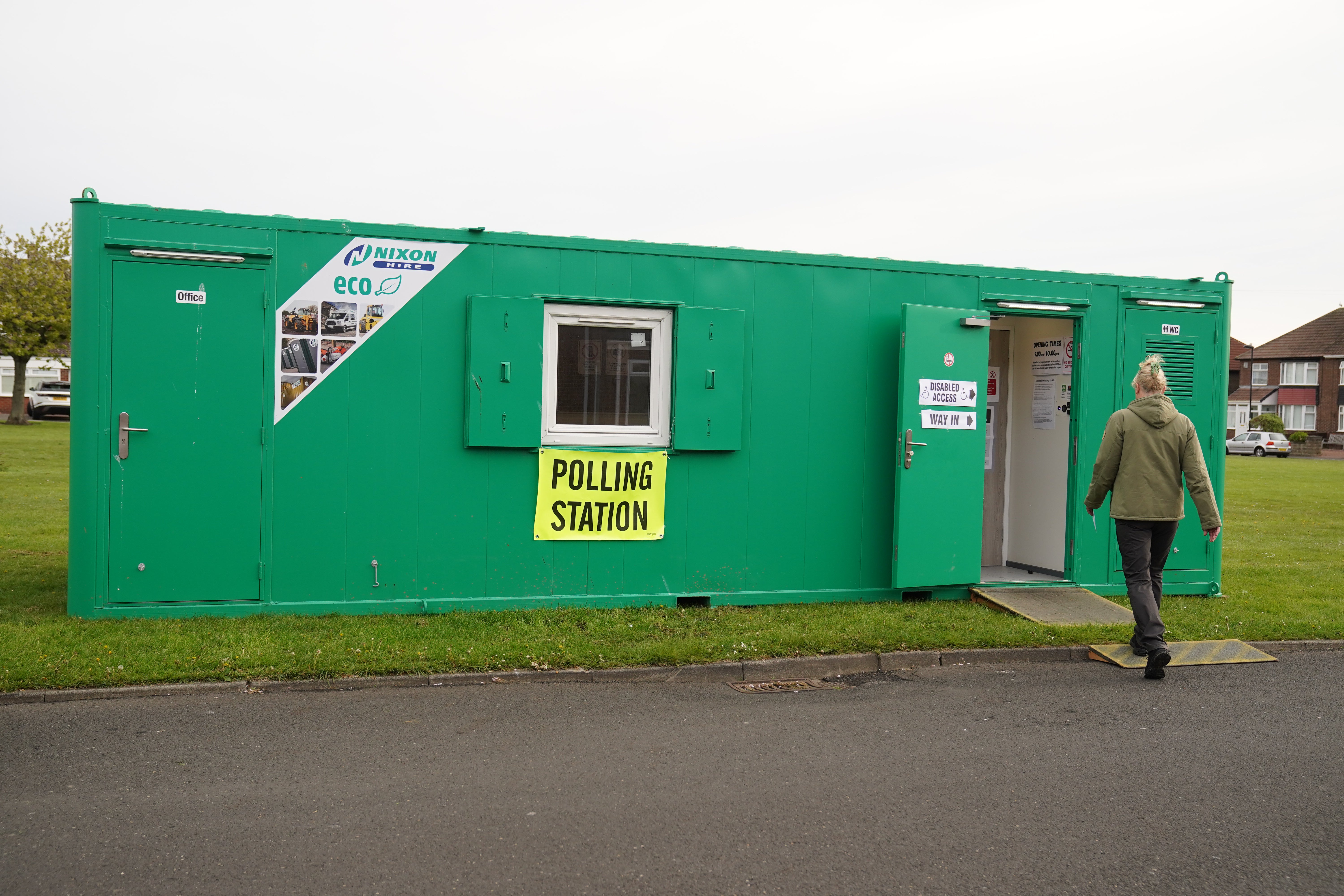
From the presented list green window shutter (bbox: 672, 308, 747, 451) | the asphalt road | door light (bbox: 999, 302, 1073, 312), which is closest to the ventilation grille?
door light (bbox: 999, 302, 1073, 312)

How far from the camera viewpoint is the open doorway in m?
9.89

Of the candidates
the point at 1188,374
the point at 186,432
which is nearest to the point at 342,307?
the point at 186,432

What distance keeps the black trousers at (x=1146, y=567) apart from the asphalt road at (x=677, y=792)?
18.4 inches

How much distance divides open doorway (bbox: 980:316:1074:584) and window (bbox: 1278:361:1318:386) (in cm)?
7057

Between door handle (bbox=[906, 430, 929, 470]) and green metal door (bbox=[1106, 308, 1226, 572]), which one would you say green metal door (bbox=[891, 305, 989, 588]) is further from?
green metal door (bbox=[1106, 308, 1226, 572])

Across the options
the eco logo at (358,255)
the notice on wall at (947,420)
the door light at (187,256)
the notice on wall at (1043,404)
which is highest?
the eco logo at (358,255)

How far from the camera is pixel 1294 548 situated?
1362cm

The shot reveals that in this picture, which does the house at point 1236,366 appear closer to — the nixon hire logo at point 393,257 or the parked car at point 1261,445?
the parked car at point 1261,445

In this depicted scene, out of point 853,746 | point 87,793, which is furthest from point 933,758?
point 87,793

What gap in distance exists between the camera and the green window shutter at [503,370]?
7.90 meters

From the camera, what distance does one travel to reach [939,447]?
864cm

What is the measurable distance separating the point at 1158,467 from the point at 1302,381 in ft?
245

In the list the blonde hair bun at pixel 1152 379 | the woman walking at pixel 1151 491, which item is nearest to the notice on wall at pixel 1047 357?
the blonde hair bun at pixel 1152 379

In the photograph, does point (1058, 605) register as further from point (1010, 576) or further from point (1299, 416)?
point (1299, 416)
